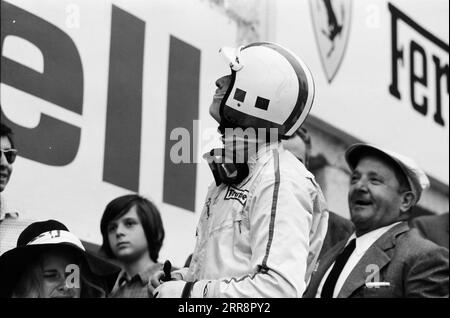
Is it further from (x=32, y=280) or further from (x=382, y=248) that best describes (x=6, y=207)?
(x=382, y=248)

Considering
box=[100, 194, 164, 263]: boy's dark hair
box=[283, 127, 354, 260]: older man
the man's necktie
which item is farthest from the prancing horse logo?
the man's necktie

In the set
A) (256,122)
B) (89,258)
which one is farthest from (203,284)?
(89,258)

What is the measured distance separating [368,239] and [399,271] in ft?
0.91

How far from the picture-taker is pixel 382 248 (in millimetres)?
4156

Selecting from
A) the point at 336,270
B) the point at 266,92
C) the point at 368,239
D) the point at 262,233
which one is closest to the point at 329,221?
the point at 368,239

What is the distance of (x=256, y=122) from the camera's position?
128 inches

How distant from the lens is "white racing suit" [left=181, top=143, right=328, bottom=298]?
2963mm

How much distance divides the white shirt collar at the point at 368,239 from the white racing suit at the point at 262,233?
100 cm

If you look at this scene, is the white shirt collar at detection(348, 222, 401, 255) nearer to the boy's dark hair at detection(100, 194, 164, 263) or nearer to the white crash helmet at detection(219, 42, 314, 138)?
the boy's dark hair at detection(100, 194, 164, 263)

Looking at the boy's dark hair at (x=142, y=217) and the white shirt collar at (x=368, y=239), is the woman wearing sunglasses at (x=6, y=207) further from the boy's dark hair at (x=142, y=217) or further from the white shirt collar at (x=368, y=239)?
the white shirt collar at (x=368, y=239)

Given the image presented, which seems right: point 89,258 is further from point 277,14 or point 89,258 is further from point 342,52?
point 342,52

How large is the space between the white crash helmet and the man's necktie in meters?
0.98

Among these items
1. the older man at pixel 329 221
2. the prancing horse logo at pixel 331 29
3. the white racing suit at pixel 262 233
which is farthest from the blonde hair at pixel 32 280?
the prancing horse logo at pixel 331 29

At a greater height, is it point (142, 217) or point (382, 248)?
point (142, 217)
